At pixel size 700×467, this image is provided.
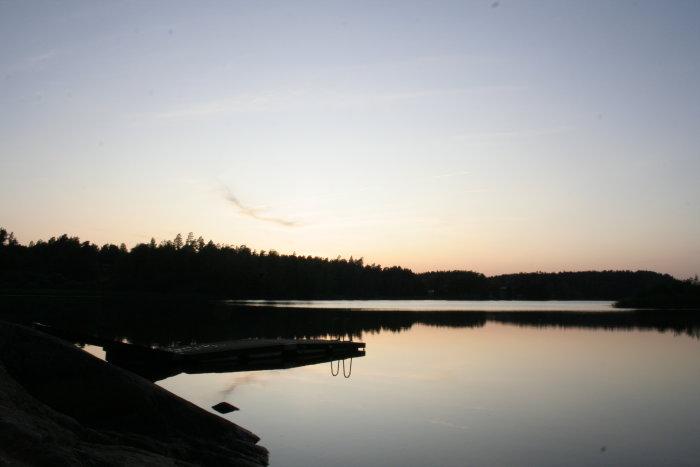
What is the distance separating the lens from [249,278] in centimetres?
13862

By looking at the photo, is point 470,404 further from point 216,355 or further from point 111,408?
point 216,355

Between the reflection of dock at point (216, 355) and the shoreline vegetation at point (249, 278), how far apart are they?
273ft

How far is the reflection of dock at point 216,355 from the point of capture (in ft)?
72.6

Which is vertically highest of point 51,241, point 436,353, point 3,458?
point 51,241

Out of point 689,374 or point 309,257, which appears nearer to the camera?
point 689,374

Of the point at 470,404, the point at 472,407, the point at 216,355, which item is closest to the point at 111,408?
the point at 472,407

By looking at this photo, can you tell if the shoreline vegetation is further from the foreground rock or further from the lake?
the foreground rock

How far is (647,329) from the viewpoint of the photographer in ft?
156

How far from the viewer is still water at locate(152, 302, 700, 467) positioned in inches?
479

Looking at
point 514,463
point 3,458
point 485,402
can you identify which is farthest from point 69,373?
point 485,402

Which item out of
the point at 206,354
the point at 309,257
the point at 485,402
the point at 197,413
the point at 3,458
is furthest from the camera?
the point at 309,257

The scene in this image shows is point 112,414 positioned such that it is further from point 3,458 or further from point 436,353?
point 436,353

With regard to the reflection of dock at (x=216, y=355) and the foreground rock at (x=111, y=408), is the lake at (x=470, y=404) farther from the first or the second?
the foreground rock at (x=111, y=408)

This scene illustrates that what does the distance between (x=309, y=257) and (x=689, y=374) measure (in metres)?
156
